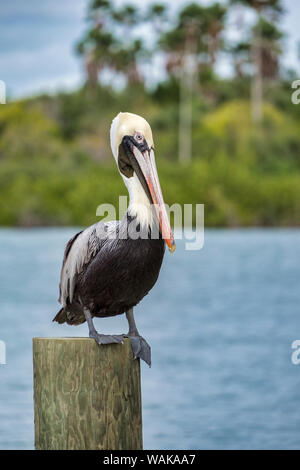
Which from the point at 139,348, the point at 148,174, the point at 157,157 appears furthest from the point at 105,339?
the point at 157,157

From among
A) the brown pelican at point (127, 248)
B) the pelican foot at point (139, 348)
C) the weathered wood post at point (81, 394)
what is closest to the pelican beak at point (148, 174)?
the brown pelican at point (127, 248)

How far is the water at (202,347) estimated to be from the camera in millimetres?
8422

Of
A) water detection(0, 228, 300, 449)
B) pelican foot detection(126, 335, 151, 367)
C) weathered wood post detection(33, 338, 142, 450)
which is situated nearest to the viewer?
weathered wood post detection(33, 338, 142, 450)

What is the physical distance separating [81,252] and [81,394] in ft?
2.21

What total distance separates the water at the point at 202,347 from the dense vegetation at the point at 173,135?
10.3 meters

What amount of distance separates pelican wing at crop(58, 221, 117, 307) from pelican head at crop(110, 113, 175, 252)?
0.52 ft

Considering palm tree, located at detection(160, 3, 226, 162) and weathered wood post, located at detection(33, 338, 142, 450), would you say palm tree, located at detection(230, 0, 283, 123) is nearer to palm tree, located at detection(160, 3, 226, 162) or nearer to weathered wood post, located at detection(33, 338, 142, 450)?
palm tree, located at detection(160, 3, 226, 162)

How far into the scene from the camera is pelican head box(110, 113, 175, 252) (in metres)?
4.17

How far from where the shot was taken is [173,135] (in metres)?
45.2

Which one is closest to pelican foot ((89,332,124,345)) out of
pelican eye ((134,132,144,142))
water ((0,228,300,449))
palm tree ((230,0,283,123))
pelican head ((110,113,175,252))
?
pelican head ((110,113,175,252))

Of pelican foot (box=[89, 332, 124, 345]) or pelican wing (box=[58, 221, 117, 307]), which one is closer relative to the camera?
pelican foot (box=[89, 332, 124, 345])

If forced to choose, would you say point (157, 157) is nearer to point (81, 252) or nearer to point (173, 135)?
point (173, 135)

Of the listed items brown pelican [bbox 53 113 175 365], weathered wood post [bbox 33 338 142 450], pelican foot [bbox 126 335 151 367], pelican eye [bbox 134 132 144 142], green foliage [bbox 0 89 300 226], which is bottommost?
weathered wood post [bbox 33 338 142 450]

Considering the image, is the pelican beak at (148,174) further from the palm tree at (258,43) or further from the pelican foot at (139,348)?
the palm tree at (258,43)
